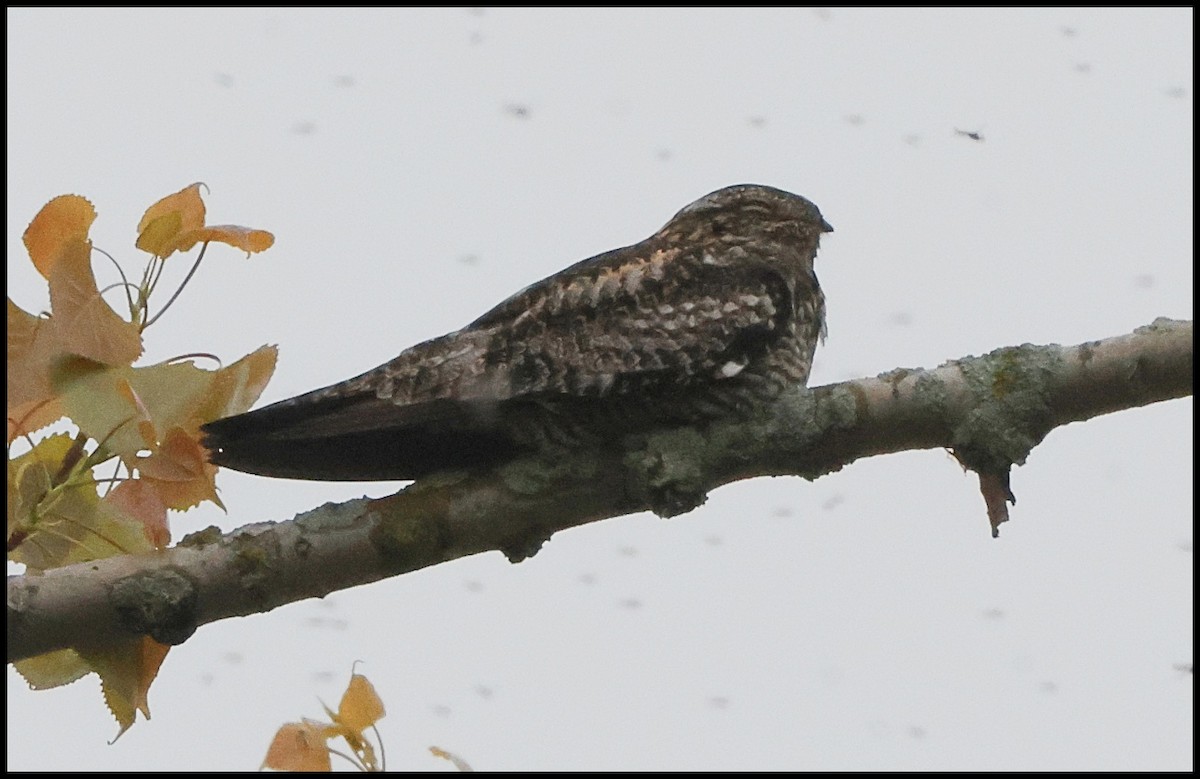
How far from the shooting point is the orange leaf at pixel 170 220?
2281 mm

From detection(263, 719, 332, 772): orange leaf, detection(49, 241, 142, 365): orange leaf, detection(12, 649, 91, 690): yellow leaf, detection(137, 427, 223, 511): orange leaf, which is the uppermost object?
detection(49, 241, 142, 365): orange leaf

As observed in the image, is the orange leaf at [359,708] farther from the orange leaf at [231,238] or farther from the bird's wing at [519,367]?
the orange leaf at [231,238]

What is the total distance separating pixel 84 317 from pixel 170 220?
9.0 inches

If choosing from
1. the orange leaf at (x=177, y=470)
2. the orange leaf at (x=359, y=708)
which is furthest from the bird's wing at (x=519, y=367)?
the orange leaf at (x=359, y=708)

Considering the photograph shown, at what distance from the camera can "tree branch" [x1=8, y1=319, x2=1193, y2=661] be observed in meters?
2.27

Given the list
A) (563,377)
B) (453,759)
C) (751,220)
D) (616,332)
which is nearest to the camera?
(453,759)

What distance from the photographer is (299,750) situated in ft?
6.58

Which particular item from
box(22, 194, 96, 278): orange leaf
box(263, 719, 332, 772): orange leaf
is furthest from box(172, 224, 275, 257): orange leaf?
box(263, 719, 332, 772): orange leaf

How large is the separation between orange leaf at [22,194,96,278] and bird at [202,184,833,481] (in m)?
0.37

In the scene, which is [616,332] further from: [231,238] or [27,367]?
[27,367]

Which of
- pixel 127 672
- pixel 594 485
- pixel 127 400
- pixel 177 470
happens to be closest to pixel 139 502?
pixel 177 470

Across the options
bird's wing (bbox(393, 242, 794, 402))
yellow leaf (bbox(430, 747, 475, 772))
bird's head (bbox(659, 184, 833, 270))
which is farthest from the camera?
bird's head (bbox(659, 184, 833, 270))

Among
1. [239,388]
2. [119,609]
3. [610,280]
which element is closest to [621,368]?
[610,280]

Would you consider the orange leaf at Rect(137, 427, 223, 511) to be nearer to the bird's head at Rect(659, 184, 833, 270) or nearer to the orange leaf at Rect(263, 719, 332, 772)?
the orange leaf at Rect(263, 719, 332, 772)
